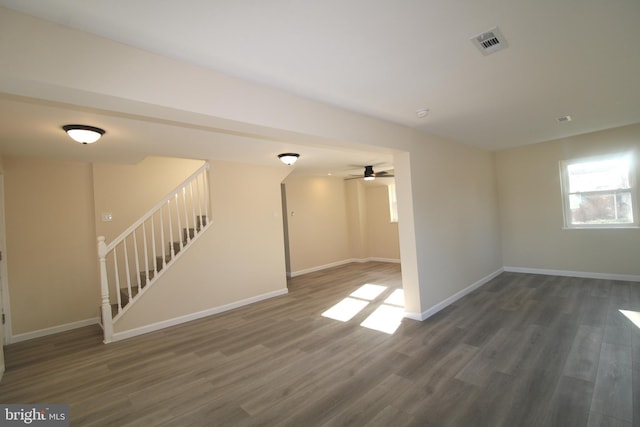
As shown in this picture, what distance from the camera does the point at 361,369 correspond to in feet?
8.31

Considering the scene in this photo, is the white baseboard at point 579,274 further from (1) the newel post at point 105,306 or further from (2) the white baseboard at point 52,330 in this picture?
(2) the white baseboard at point 52,330

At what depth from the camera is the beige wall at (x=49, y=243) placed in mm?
3865

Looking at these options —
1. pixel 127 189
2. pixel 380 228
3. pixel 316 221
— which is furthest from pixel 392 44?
pixel 380 228

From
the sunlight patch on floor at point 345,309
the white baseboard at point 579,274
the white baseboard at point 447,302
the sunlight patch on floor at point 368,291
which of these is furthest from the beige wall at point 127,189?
the white baseboard at point 579,274

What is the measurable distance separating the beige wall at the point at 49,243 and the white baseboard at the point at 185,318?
1.29 metres

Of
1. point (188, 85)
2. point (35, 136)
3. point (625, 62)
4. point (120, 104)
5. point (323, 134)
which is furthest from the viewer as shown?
point (35, 136)

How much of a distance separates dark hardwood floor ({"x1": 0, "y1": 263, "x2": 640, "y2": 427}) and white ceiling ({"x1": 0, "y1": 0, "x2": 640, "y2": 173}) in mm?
2434

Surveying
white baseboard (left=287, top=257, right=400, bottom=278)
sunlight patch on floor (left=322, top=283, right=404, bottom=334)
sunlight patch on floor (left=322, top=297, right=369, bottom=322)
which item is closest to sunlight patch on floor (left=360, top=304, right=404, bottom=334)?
sunlight patch on floor (left=322, top=283, right=404, bottom=334)

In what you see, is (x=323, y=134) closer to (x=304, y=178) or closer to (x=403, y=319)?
(x=403, y=319)

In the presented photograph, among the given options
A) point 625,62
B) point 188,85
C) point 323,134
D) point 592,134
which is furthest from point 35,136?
point 592,134

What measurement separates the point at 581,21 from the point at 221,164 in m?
4.34

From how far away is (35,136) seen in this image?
300 cm

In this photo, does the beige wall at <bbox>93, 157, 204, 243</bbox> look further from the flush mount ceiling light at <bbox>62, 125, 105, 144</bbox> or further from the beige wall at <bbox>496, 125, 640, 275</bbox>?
the beige wall at <bbox>496, 125, 640, 275</bbox>

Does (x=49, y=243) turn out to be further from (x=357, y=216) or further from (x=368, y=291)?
(x=357, y=216)
